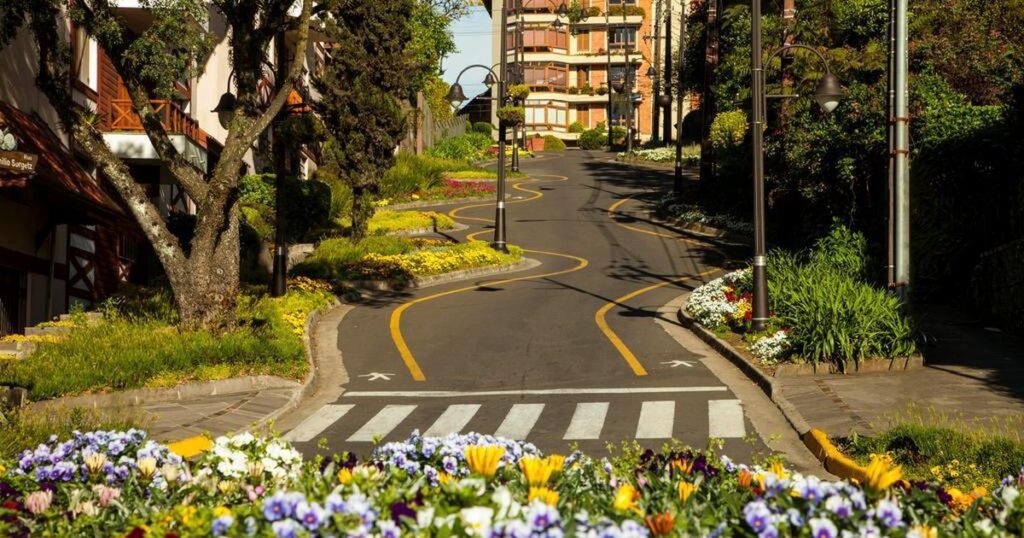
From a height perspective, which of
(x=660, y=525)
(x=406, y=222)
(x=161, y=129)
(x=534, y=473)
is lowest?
(x=660, y=525)

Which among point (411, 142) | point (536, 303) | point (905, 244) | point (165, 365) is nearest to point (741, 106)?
point (411, 142)

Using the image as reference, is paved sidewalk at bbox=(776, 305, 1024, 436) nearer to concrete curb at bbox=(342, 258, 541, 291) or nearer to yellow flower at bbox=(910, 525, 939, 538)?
yellow flower at bbox=(910, 525, 939, 538)

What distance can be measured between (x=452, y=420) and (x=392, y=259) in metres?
17.7

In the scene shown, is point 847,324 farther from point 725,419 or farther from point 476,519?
point 476,519

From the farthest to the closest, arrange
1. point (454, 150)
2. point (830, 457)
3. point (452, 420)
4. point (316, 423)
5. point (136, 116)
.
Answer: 1. point (454, 150)
2. point (136, 116)
3. point (316, 423)
4. point (452, 420)
5. point (830, 457)

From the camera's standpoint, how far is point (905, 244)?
19.4 metres

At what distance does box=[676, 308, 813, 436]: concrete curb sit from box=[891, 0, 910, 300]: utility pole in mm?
2800

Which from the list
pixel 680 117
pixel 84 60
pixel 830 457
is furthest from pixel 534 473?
pixel 680 117

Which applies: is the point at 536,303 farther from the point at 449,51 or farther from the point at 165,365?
the point at 449,51

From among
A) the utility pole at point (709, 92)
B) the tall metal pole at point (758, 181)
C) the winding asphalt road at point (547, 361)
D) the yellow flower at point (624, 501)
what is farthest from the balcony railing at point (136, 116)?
the yellow flower at point (624, 501)

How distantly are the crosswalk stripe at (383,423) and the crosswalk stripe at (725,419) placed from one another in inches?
156

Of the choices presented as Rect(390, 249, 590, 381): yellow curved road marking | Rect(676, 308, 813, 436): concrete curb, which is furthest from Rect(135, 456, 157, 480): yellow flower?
Rect(390, 249, 590, 381): yellow curved road marking

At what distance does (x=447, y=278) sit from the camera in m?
32.2

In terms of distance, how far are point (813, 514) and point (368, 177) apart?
34.6m
